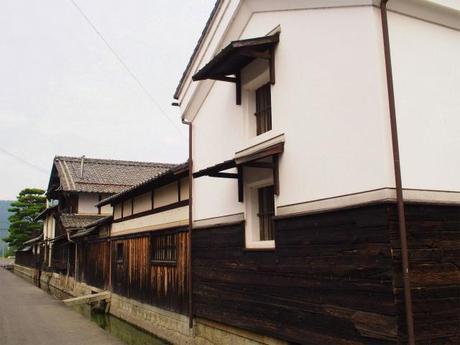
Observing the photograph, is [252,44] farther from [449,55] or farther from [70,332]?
[70,332]

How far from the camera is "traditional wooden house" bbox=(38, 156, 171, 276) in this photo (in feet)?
89.3

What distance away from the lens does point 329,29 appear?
6.28 metres

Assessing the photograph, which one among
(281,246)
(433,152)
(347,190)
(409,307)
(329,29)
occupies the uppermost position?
(329,29)

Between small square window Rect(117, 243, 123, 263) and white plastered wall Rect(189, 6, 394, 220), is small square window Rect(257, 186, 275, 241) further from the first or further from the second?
small square window Rect(117, 243, 123, 263)

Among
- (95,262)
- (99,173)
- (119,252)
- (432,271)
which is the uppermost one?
(99,173)

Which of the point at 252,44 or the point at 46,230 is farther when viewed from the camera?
the point at 46,230

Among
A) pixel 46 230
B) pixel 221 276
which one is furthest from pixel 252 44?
pixel 46 230

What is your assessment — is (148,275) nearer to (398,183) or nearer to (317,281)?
(317,281)

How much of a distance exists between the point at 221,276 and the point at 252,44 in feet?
15.5

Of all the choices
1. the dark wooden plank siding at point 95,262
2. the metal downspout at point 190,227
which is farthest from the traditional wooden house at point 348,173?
the dark wooden plank siding at point 95,262

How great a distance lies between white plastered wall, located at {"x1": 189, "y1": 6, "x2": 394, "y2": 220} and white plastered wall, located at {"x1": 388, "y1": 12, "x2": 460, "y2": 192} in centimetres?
34

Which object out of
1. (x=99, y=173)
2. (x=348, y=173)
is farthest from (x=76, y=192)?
(x=348, y=173)

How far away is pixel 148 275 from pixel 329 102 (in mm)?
10093

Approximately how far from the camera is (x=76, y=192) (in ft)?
91.0
